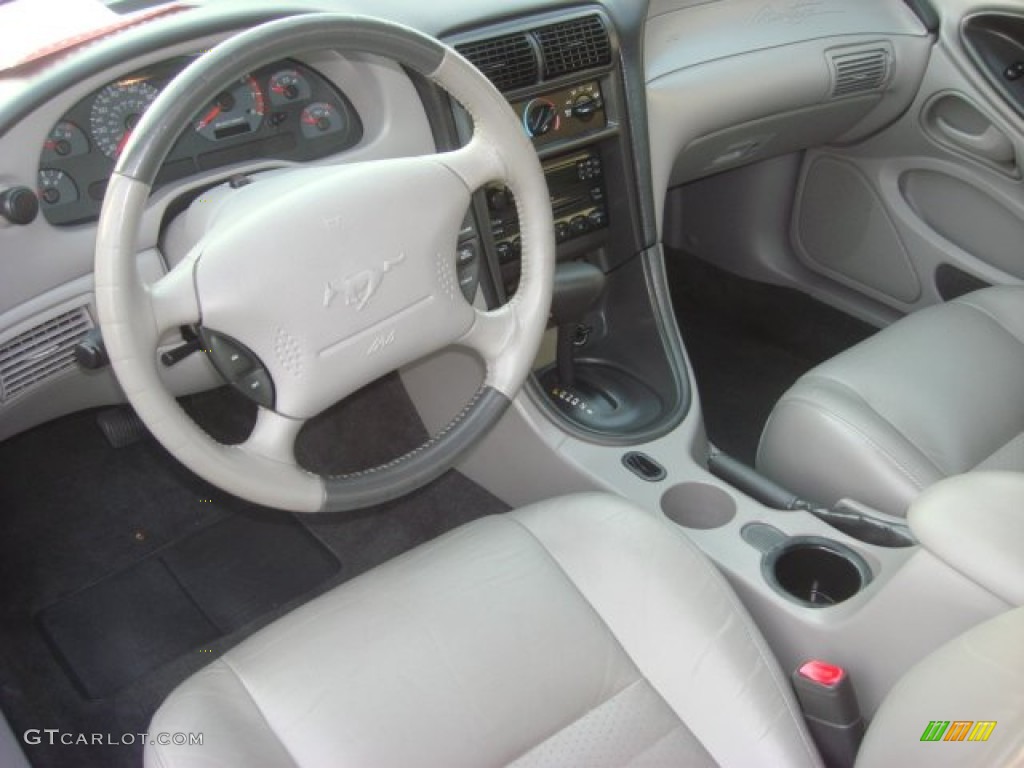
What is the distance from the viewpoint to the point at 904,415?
155cm

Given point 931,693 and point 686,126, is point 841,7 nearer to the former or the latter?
point 686,126

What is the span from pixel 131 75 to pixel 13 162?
0.60 feet

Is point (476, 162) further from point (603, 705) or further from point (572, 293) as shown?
point (603, 705)

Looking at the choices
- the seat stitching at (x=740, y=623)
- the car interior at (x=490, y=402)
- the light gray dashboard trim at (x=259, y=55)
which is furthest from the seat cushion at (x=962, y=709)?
the light gray dashboard trim at (x=259, y=55)

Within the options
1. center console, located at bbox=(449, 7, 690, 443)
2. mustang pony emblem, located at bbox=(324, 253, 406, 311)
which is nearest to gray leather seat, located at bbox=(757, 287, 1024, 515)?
center console, located at bbox=(449, 7, 690, 443)

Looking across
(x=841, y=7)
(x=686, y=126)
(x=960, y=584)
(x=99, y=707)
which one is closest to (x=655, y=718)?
(x=960, y=584)

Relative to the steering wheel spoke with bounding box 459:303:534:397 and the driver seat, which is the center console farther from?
the driver seat

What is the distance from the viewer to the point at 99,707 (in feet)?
5.65

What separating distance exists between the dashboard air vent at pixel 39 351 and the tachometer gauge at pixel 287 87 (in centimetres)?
39

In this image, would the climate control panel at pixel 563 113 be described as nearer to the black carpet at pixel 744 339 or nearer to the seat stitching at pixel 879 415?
the seat stitching at pixel 879 415

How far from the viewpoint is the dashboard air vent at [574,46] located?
5.43 ft

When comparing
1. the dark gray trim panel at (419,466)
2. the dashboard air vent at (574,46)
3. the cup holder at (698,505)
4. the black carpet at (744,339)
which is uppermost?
the dashboard air vent at (574,46)

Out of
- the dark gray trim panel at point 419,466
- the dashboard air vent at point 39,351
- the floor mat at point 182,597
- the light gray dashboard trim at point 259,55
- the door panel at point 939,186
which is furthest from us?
the door panel at point 939,186

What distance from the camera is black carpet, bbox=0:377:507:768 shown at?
5.78 feet
